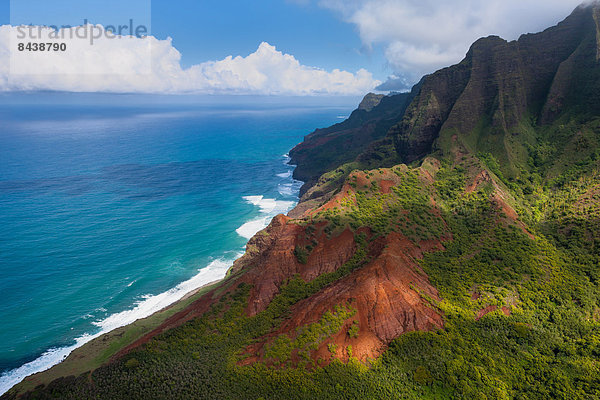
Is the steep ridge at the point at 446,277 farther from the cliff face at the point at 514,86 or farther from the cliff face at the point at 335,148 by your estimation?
the cliff face at the point at 335,148

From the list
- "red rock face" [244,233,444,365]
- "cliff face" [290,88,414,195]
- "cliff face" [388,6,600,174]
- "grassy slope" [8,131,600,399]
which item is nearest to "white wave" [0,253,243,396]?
"grassy slope" [8,131,600,399]

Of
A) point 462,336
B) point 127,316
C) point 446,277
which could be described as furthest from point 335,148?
point 462,336

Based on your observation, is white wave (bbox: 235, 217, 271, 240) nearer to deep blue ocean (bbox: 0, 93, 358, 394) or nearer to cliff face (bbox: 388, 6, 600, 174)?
deep blue ocean (bbox: 0, 93, 358, 394)

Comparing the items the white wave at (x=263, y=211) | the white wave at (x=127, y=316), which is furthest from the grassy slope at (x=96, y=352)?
the white wave at (x=263, y=211)

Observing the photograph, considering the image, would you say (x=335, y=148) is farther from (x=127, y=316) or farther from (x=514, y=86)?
(x=127, y=316)

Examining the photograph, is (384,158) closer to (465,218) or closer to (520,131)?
(520,131)

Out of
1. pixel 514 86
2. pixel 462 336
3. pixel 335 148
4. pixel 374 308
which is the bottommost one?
pixel 462 336
